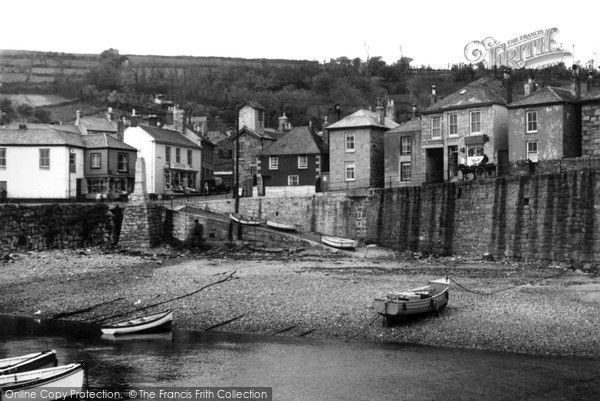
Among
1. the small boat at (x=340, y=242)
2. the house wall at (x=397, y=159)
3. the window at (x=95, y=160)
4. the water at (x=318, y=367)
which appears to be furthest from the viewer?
the window at (x=95, y=160)

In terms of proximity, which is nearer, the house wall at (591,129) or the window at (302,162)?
the house wall at (591,129)

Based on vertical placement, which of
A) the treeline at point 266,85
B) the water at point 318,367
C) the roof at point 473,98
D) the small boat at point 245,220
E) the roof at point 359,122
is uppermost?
the treeline at point 266,85

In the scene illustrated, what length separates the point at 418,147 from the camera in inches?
2156

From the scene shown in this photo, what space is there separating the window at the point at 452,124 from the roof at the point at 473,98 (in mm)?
581

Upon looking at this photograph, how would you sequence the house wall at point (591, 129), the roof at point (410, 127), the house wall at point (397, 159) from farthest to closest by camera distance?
the roof at point (410, 127) → the house wall at point (397, 159) → the house wall at point (591, 129)

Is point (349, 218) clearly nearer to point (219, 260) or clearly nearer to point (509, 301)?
point (219, 260)

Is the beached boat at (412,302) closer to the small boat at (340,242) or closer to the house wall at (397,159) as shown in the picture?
the small boat at (340,242)

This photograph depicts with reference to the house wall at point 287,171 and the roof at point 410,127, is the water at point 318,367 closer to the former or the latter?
the roof at point 410,127

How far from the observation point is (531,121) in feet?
158

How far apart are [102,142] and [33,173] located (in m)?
5.69

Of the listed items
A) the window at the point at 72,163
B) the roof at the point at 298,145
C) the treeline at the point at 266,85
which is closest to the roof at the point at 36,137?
the window at the point at 72,163

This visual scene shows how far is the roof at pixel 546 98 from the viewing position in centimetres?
4731

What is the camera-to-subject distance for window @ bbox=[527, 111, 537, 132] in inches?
1895

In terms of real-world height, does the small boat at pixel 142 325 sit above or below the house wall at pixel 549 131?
below
